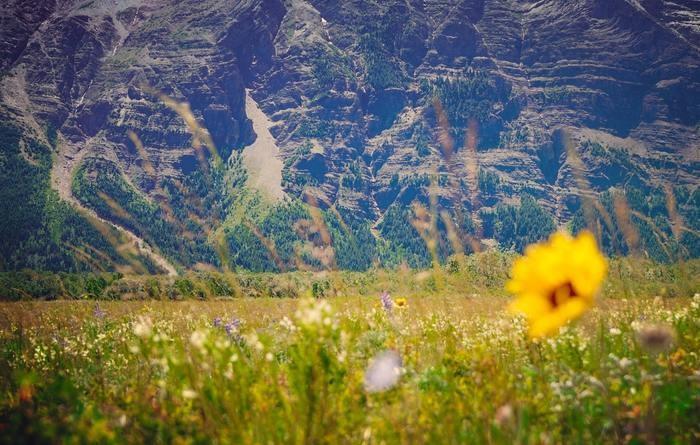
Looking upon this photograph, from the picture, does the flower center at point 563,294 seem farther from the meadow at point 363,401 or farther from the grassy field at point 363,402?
the meadow at point 363,401

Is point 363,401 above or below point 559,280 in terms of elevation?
below

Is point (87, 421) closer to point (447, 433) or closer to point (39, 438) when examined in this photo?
point (39, 438)

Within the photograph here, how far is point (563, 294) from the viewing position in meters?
2.17

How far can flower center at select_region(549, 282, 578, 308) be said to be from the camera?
2.17 meters

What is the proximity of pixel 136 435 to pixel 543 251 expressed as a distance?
9.12 feet

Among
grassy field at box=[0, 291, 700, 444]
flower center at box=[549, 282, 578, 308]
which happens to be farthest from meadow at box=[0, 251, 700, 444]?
flower center at box=[549, 282, 578, 308]

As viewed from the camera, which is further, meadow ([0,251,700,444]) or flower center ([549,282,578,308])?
meadow ([0,251,700,444])

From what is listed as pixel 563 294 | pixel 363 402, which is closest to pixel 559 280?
pixel 563 294

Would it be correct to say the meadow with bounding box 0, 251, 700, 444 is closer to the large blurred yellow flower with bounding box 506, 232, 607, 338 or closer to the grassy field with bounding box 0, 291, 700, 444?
the grassy field with bounding box 0, 291, 700, 444

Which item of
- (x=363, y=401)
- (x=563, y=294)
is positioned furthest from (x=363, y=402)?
(x=563, y=294)

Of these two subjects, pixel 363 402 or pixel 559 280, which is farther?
pixel 363 402

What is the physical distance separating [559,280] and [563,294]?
63 millimetres

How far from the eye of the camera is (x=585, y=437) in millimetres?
3086

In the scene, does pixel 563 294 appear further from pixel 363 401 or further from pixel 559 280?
pixel 363 401
